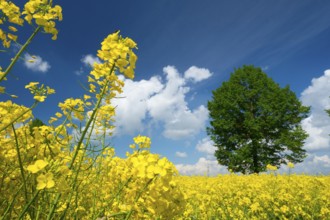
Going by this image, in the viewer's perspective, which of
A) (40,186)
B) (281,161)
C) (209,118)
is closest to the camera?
(40,186)

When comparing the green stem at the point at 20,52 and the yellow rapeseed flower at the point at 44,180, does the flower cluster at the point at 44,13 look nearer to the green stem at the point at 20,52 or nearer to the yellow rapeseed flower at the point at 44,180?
the green stem at the point at 20,52

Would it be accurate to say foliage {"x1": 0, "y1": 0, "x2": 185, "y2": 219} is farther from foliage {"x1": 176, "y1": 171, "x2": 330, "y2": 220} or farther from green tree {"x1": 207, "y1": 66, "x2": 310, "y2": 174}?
green tree {"x1": 207, "y1": 66, "x2": 310, "y2": 174}

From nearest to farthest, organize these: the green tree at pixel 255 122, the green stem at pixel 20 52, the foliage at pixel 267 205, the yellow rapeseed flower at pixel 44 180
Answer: the yellow rapeseed flower at pixel 44 180
the green stem at pixel 20 52
the foliage at pixel 267 205
the green tree at pixel 255 122

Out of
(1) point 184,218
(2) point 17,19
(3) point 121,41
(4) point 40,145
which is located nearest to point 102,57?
(3) point 121,41

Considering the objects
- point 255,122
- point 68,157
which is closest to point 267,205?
point 68,157

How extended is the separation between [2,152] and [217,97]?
23.6 metres

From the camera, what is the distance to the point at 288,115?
77.5 feet

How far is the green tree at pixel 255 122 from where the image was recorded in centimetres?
2248

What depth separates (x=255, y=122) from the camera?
2317 cm

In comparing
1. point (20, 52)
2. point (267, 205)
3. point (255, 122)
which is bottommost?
point (267, 205)

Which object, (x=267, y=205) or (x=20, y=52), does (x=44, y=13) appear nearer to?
(x=20, y=52)

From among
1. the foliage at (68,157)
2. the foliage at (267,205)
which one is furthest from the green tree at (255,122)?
the foliage at (68,157)

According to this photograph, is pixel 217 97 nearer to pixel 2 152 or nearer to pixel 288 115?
pixel 288 115

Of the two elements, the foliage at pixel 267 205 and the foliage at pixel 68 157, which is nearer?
the foliage at pixel 68 157
